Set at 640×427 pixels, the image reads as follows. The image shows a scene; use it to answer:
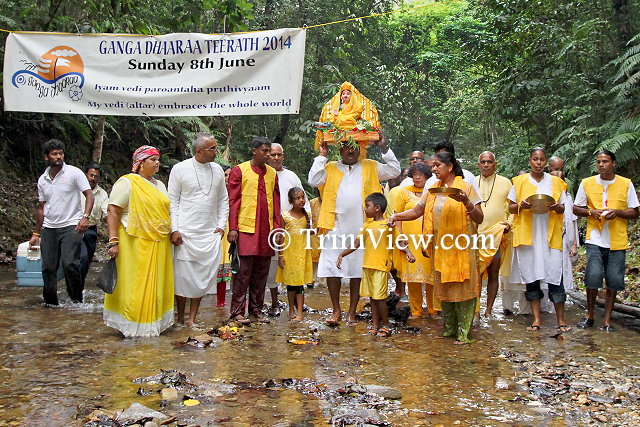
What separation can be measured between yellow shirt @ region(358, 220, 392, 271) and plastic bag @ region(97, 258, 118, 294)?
2.56m

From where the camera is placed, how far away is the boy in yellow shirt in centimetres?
709

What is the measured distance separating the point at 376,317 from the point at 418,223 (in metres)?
1.50

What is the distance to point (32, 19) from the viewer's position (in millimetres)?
12680

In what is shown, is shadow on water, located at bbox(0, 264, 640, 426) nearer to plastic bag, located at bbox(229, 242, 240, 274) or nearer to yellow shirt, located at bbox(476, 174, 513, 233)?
plastic bag, located at bbox(229, 242, 240, 274)

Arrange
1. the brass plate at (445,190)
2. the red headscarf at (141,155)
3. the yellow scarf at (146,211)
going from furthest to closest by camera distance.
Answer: the red headscarf at (141,155) → the yellow scarf at (146,211) → the brass plate at (445,190)

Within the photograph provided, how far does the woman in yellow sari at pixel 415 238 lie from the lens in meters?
7.90

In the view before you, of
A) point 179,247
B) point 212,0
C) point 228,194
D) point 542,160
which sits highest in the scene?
point 212,0

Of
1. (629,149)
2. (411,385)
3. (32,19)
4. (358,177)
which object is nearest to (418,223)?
(358,177)

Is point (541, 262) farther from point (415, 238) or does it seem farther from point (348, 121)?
point (348, 121)

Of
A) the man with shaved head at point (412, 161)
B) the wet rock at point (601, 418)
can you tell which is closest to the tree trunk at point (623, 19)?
the man with shaved head at point (412, 161)

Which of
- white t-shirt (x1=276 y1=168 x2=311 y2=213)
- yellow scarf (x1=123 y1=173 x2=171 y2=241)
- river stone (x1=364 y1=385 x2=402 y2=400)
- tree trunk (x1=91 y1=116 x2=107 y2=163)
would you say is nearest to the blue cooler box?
yellow scarf (x1=123 y1=173 x2=171 y2=241)

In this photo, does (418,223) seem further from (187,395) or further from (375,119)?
(187,395)

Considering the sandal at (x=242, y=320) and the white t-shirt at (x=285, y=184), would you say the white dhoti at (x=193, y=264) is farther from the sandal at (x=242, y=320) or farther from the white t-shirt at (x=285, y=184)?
the white t-shirt at (x=285, y=184)

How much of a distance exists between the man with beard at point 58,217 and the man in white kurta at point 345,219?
2946mm
